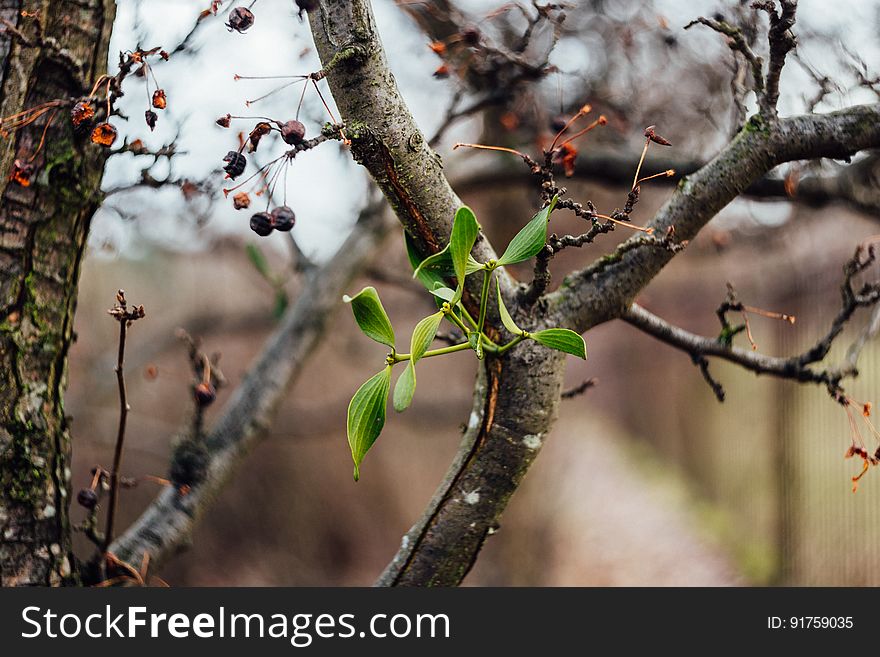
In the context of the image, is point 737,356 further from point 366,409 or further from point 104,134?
point 104,134

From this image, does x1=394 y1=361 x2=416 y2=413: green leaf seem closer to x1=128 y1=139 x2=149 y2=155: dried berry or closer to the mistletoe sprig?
the mistletoe sprig

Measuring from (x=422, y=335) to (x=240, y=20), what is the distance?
369mm

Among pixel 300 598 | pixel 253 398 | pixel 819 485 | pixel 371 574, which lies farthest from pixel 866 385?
pixel 300 598

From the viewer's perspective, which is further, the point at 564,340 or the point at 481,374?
the point at 481,374

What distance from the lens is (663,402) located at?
584 centimetres

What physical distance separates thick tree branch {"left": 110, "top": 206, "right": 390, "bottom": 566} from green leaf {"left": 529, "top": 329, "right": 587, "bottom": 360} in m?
0.78

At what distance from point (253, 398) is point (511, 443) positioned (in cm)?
78

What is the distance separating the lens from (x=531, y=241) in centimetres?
61

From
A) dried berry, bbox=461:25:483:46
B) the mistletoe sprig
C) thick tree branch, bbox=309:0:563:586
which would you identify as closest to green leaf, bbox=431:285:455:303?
the mistletoe sprig

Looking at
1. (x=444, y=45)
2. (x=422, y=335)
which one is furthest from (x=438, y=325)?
(x=444, y=45)

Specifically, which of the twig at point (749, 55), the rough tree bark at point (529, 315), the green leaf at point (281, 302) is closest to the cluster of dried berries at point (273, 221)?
the rough tree bark at point (529, 315)

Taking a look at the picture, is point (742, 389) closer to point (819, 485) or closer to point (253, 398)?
point (819, 485)

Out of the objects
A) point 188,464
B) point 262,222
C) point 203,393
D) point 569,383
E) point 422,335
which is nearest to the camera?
point 422,335

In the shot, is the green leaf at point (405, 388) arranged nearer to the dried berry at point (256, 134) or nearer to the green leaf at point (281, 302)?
the dried berry at point (256, 134)
